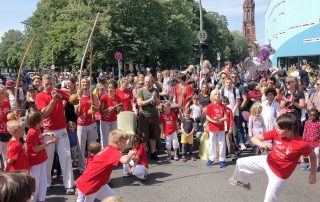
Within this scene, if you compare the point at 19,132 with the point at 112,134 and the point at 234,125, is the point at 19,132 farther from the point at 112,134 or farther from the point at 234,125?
the point at 234,125

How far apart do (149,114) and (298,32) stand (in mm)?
33662

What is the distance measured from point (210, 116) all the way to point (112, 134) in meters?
3.99

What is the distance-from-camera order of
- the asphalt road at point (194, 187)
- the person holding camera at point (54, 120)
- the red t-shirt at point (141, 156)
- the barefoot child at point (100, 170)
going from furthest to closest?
the red t-shirt at point (141, 156), the asphalt road at point (194, 187), the person holding camera at point (54, 120), the barefoot child at point (100, 170)

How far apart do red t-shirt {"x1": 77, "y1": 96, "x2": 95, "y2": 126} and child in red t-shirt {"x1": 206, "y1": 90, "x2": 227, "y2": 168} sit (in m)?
2.60

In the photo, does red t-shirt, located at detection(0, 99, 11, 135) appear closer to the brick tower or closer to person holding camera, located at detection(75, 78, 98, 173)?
person holding camera, located at detection(75, 78, 98, 173)

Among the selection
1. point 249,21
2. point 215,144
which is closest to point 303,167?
point 215,144

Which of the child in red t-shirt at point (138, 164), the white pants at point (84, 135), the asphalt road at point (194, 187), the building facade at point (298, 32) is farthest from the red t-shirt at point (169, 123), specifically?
the building facade at point (298, 32)

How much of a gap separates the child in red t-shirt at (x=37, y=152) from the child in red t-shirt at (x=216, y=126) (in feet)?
12.4

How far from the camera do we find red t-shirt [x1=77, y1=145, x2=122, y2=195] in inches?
186

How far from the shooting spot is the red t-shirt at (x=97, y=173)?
472cm

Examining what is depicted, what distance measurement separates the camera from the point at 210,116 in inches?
332

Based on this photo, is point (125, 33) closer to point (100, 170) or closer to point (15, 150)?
point (15, 150)

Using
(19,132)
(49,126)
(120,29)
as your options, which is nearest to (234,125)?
(49,126)

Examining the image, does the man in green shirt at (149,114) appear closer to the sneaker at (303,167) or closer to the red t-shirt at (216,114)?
the red t-shirt at (216,114)
